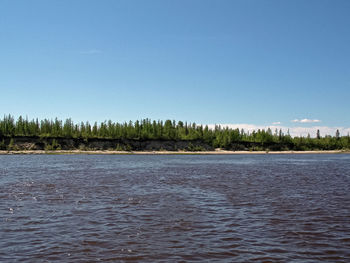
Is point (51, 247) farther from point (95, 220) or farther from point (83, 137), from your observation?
point (83, 137)

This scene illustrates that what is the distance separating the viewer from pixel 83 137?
582 feet

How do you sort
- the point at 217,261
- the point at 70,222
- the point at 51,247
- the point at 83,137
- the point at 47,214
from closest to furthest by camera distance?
the point at 217,261
the point at 51,247
the point at 70,222
the point at 47,214
the point at 83,137

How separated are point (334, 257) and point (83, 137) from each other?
176 meters

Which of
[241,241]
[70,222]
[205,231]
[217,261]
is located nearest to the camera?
[217,261]

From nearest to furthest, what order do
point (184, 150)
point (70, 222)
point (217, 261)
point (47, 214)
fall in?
point (217, 261)
point (70, 222)
point (47, 214)
point (184, 150)

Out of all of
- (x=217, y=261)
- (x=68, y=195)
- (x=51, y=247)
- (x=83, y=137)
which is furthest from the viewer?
(x=83, y=137)

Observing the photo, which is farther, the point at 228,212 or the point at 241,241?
the point at 228,212

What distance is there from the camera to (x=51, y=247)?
39.0 ft

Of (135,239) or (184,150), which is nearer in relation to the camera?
(135,239)

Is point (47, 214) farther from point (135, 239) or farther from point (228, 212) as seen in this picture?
point (228, 212)

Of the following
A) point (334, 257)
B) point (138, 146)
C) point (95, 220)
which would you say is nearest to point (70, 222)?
point (95, 220)

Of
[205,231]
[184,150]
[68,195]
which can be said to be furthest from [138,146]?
[205,231]

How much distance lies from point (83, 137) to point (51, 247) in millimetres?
172126

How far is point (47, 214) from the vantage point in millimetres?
17625
